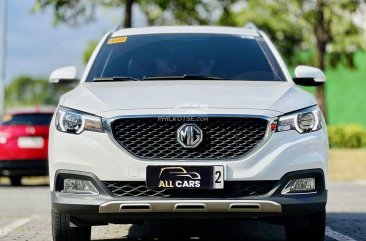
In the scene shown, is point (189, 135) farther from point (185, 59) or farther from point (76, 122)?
point (185, 59)

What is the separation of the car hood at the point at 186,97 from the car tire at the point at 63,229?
822mm

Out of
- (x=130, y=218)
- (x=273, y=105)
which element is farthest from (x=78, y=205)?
(x=273, y=105)

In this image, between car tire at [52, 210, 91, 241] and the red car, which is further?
the red car

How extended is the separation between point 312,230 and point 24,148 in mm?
9791

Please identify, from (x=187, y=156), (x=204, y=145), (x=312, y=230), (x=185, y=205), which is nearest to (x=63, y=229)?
(x=185, y=205)

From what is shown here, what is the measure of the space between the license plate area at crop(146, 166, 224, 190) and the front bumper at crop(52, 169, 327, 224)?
10cm

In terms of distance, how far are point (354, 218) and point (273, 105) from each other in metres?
4.09

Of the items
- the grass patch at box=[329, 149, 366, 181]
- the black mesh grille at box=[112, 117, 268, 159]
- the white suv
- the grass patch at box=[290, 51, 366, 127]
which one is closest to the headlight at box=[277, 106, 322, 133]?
the white suv

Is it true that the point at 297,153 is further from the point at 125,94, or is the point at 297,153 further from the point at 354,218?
the point at 354,218

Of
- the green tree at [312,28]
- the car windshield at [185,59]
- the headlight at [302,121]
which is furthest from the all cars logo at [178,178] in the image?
the green tree at [312,28]

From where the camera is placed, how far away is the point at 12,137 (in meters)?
16.1

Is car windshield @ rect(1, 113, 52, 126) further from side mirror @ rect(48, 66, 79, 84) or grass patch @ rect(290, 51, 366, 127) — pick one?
grass patch @ rect(290, 51, 366, 127)

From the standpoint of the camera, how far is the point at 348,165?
2208cm

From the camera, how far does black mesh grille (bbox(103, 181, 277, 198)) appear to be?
623cm
